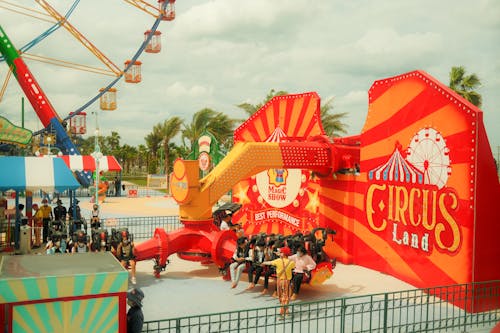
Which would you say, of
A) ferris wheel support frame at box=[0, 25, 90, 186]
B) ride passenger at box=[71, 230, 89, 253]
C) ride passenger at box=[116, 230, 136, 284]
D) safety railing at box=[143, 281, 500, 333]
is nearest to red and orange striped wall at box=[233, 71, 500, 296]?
safety railing at box=[143, 281, 500, 333]

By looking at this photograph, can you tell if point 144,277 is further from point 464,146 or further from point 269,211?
point 464,146

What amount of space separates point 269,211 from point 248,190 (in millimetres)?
1388

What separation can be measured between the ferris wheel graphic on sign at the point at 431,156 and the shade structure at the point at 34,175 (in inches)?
336

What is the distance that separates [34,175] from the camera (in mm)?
12781

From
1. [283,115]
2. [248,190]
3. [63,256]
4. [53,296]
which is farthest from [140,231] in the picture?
[53,296]

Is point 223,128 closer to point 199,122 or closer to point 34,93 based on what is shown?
point 199,122

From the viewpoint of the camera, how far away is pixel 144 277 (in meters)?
12.6

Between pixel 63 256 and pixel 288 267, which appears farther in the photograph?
pixel 288 267

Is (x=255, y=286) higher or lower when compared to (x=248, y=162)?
lower

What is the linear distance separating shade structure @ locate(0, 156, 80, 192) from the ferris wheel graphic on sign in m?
8.53

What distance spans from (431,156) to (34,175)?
9.74 meters

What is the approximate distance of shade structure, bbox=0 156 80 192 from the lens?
12.5 metres

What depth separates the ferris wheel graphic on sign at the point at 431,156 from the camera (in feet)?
36.0

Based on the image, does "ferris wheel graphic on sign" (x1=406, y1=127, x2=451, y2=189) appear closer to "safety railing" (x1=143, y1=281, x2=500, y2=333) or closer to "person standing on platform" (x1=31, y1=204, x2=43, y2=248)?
"safety railing" (x1=143, y1=281, x2=500, y2=333)
